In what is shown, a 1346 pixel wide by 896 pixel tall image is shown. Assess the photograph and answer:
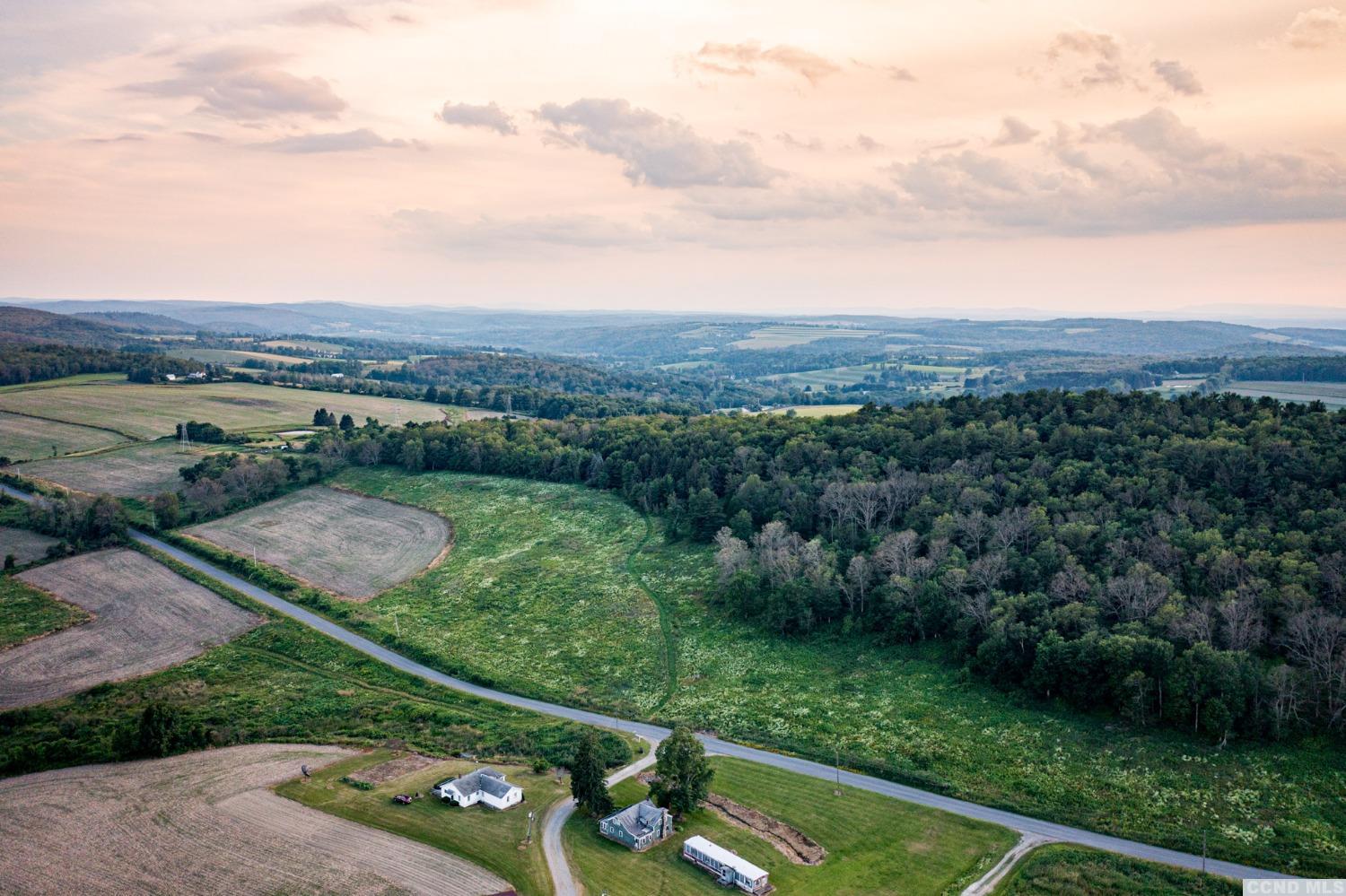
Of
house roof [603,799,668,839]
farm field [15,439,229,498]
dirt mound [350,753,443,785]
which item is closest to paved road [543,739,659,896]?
house roof [603,799,668,839]

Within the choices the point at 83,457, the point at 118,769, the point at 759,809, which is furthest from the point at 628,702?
the point at 83,457

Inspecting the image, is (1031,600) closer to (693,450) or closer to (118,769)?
(693,450)

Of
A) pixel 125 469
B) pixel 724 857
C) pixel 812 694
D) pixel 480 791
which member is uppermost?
pixel 125 469

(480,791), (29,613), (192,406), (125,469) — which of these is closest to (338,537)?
(29,613)

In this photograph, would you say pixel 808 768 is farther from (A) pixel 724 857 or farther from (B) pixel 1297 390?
(B) pixel 1297 390

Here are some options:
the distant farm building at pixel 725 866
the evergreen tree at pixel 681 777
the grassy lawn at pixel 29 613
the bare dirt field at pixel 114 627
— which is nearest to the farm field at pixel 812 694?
the evergreen tree at pixel 681 777
